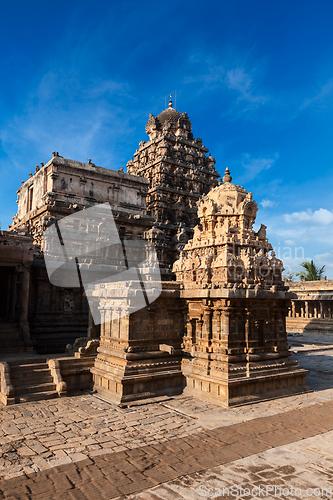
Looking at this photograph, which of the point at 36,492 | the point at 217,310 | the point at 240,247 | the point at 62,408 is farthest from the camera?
the point at 240,247

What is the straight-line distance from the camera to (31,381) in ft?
42.8

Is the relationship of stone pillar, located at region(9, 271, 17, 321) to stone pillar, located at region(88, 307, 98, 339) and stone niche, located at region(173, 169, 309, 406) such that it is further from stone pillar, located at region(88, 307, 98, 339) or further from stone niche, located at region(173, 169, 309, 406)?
stone niche, located at region(173, 169, 309, 406)

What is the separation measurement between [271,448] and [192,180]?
32970mm

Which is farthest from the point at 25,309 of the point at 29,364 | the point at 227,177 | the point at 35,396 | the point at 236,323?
the point at 227,177

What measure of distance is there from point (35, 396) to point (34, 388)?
386 millimetres

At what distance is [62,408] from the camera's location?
11.5 metres

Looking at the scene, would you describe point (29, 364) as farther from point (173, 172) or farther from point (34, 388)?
point (173, 172)

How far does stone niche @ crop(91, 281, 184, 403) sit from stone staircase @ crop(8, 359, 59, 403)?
5.70 feet

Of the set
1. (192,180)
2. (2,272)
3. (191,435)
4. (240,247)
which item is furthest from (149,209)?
(191,435)

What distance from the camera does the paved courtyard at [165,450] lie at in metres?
6.84

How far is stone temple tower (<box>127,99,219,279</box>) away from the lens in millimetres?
36156

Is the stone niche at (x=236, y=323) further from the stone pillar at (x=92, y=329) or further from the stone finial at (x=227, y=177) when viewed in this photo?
the stone pillar at (x=92, y=329)

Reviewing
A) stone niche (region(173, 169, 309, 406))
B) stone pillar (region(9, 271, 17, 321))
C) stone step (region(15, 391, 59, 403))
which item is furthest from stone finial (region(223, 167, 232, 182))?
stone pillar (region(9, 271, 17, 321))

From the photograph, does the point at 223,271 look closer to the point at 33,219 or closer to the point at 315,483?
the point at 315,483
